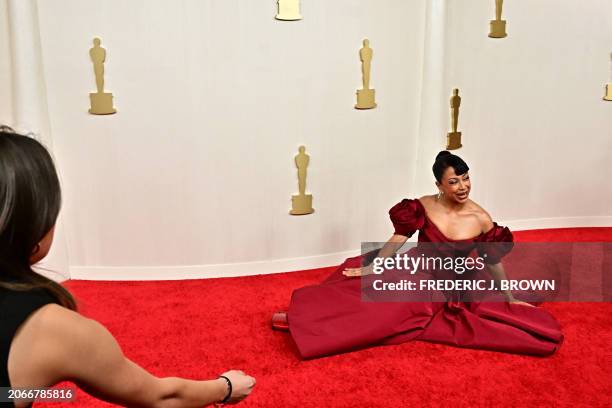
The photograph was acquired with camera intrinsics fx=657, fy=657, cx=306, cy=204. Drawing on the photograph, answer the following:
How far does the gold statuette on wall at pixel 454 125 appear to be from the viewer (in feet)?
14.8

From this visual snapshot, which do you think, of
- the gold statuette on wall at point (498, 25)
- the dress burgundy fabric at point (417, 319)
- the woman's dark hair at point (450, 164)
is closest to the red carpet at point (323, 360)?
the dress burgundy fabric at point (417, 319)

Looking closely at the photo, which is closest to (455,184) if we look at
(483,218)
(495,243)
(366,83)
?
(483,218)

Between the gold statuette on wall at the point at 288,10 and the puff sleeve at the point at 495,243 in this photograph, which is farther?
the gold statuette on wall at the point at 288,10

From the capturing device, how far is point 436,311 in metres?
3.42

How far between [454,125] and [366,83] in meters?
0.80

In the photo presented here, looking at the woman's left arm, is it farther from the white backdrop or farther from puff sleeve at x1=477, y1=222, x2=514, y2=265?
the white backdrop

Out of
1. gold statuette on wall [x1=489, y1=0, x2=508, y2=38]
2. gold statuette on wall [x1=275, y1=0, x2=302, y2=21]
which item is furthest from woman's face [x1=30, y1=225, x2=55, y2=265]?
gold statuette on wall [x1=489, y1=0, x2=508, y2=38]

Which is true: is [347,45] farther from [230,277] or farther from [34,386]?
[34,386]

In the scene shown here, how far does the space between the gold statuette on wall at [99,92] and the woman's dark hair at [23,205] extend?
277 cm

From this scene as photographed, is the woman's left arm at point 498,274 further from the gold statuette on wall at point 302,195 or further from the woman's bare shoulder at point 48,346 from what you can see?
the woman's bare shoulder at point 48,346

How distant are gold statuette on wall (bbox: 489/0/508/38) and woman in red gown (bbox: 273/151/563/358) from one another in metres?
1.64

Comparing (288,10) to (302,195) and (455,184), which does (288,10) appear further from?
(455,184)

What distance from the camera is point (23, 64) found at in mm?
3711

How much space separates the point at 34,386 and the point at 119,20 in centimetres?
302
